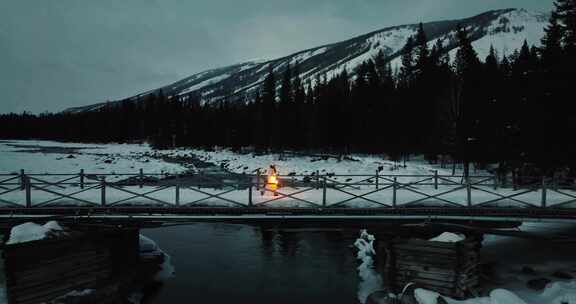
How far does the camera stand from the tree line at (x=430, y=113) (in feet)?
74.6

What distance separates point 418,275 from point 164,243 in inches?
508

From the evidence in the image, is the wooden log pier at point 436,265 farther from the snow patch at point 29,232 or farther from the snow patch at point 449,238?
the snow patch at point 29,232

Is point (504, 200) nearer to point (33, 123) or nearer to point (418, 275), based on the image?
point (418, 275)

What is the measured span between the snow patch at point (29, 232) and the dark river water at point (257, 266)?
4.12m

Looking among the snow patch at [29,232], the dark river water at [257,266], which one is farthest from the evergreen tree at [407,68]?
the snow patch at [29,232]

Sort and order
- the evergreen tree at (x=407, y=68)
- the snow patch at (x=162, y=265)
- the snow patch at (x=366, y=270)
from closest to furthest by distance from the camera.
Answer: the snow patch at (x=366, y=270), the snow patch at (x=162, y=265), the evergreen tree at (x=407, y=68)

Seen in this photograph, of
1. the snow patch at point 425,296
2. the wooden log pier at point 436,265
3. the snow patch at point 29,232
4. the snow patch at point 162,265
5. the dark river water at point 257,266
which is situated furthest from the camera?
the snow patch at point 162,265

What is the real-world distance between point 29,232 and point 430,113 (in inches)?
1714

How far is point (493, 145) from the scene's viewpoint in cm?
3203

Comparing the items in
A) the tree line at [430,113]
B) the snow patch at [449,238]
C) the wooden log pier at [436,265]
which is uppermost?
the tree line at [430,113]

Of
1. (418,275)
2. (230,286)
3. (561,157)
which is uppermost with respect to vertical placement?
(561,157)

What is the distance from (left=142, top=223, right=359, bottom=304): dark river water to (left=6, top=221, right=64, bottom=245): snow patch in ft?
13.5

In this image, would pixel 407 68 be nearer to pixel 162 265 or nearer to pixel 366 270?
pixel 366 270

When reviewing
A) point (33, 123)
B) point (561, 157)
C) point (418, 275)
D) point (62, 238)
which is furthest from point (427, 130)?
point (33, 123)
